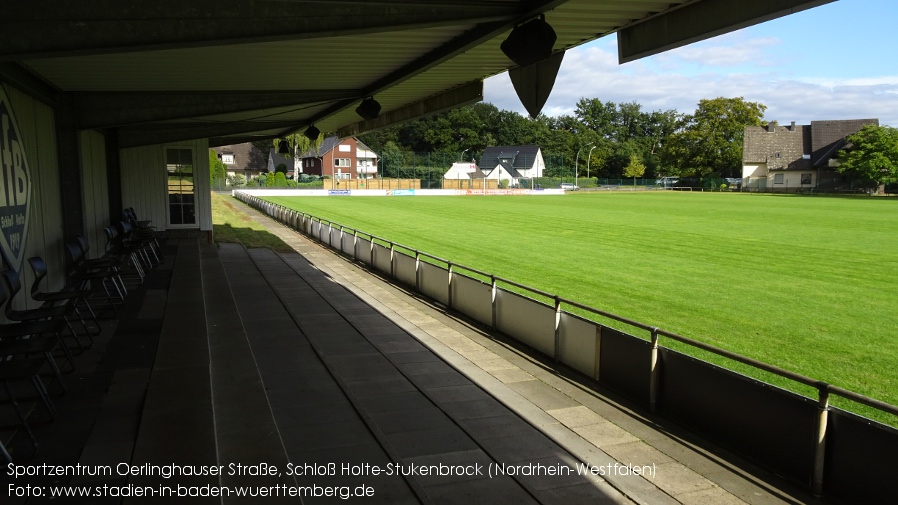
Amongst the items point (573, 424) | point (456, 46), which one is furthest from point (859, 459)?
point (456, 46)

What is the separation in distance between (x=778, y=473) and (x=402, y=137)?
102196mm

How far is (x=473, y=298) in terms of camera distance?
32.6 feet

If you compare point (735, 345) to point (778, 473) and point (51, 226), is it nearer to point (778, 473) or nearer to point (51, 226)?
point (778, 473)

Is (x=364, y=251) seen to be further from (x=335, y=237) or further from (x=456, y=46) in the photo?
(x=456, y=46)

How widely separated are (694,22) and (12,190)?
7.17m

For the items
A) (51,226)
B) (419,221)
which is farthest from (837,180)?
(51,226)

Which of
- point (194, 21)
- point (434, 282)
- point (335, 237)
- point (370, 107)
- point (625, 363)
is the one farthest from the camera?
point (335, 237)

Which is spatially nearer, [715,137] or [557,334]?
[557,334]

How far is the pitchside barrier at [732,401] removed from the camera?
4363 mm

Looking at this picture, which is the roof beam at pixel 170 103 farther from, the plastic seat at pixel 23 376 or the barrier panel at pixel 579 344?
the plastic seat at pixel 23 376

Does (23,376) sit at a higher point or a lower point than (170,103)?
lower

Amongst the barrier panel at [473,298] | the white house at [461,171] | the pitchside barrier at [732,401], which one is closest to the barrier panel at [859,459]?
the pitchside barrier at [732,401]

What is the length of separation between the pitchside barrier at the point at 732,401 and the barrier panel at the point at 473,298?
0.52 ft

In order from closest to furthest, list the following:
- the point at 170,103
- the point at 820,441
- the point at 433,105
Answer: the point at 820,441 → the point at 170,103 → the point at 433,105
